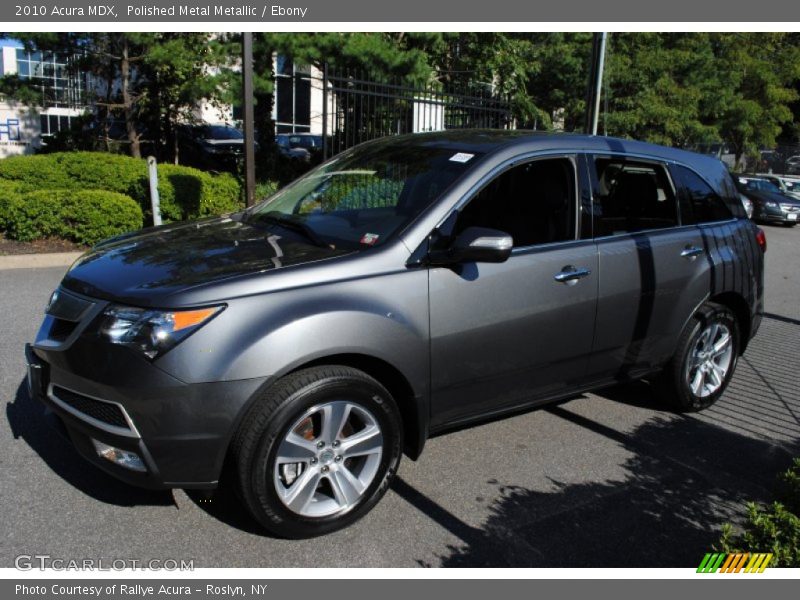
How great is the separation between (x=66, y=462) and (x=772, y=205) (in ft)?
73.2

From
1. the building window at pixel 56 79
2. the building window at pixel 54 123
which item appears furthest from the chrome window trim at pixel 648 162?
the building window at pixel 54 123

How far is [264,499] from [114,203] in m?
7.74

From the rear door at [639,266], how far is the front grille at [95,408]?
263 centimetres

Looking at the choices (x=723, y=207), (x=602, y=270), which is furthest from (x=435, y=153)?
(x=723, y=207)

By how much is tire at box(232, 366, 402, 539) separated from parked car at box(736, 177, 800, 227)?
2094cm

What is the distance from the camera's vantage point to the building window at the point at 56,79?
12469 millimetres

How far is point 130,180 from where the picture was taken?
11.4m

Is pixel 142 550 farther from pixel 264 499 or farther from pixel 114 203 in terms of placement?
pixel 114 203

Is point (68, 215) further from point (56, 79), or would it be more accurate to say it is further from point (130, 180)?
point (56, 79)

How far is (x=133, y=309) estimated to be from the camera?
291cm

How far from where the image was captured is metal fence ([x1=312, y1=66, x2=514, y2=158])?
33.4 feet

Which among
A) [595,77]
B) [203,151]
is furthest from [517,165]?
[203,151]

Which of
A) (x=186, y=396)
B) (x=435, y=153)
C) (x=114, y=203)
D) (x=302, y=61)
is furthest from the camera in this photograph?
(x=302, y=61)

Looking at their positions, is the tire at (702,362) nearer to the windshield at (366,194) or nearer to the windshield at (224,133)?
the windshield at (366,194)
